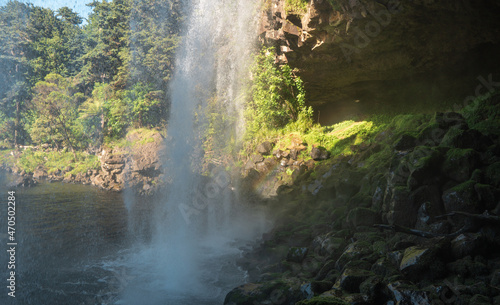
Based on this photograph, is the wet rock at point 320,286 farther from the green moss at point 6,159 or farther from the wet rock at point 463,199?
the green moss at point 6,159

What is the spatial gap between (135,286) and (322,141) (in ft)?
35.9

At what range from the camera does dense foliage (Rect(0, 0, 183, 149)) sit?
31.8 m

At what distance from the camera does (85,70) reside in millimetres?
38062

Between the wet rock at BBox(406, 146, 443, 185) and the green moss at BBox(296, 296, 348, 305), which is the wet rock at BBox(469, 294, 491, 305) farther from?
the wet rock at BBox(406, 146, 443, 185)

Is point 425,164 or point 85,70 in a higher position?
point 85,70

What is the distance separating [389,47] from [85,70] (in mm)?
35765

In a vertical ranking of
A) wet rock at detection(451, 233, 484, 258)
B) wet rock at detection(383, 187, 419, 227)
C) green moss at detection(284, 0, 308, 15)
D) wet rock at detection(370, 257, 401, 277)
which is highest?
green moss at detection(284, 0, 308, 15)

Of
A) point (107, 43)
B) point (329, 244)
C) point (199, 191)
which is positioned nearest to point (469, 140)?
point (329, 244)

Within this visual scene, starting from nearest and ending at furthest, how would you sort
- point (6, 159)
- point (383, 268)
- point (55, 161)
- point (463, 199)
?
point (383, 268) → point (463, 199) → point (55, 161) → point (6, 159)

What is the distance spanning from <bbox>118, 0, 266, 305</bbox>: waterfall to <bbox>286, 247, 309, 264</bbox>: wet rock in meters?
1.70

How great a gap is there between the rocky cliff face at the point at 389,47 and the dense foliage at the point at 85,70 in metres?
17.4

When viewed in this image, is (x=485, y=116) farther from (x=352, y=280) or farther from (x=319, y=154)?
(x=319, y=154)

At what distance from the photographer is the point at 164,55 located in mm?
30672

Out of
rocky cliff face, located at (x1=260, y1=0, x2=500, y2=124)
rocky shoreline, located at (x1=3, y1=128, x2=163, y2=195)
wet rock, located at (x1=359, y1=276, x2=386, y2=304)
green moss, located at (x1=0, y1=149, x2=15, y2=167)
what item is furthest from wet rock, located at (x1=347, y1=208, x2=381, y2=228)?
green moss, located at (x1=0, y1=149, x2=15, y2=167)
